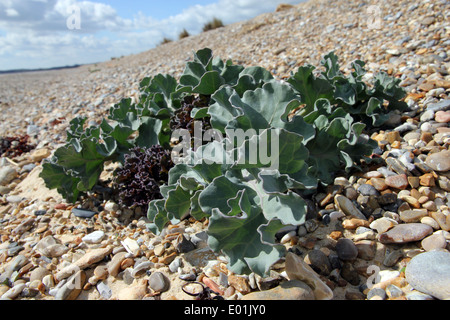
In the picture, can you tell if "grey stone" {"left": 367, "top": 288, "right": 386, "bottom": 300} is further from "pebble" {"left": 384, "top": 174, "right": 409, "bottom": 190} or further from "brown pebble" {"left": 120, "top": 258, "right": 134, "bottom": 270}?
"brown pebble" {"left": 120, "top": 258, "right": 134, "bottom": 270}

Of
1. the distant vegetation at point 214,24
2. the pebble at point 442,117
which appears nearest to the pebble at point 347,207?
the pebble at point 442,117

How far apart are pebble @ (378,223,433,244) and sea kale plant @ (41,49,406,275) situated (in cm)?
45

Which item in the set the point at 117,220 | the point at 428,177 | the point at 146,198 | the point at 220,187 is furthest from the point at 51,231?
the point at 428,177

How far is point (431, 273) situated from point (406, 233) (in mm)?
307

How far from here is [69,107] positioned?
544 centimetres

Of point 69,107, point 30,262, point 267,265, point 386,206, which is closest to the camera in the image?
point 267,265

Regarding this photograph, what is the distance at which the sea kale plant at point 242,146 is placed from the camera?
54.6 inches

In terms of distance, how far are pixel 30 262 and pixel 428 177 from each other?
2.49m

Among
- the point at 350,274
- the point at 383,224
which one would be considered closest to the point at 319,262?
the point at 350,274

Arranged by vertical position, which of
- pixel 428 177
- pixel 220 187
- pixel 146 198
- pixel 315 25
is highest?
pixel 315 25

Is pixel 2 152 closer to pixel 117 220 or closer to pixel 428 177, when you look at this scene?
pixel 117 220

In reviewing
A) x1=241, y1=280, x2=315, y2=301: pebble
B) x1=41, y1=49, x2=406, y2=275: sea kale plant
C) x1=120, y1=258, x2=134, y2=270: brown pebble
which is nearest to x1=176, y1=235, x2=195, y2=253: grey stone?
x1=41, y1=49, x2=406, y2=275: sea kale plant

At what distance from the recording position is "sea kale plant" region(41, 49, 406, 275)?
1388 mm

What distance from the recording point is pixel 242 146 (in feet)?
4.76
